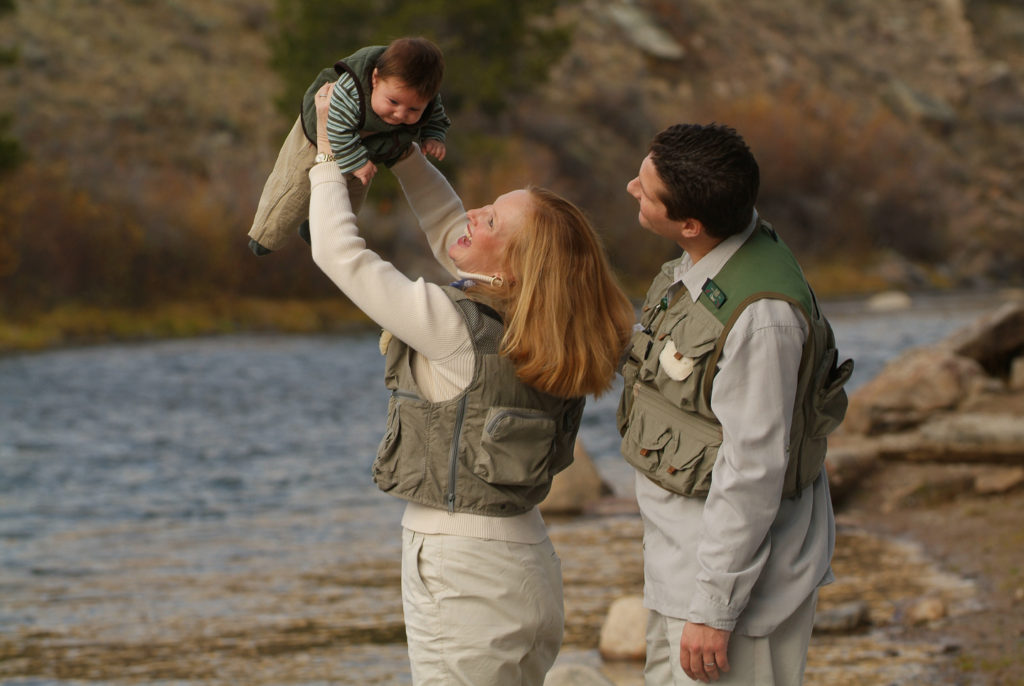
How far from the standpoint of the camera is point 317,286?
3291 cm

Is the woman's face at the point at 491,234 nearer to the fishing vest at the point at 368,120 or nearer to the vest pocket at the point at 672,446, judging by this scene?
the fishing vest at the point at 368,120

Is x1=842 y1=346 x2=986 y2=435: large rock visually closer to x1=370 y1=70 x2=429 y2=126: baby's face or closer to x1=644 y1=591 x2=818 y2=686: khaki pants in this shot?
x1=644 y1=591 x2=818 y2=686: khaki pants

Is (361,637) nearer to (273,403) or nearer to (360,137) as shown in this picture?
(360,137)

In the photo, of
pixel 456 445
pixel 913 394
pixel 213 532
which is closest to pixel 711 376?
pixel 456 445

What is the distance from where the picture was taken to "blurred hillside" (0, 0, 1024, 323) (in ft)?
103

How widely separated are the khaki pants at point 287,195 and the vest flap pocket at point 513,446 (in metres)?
0.62

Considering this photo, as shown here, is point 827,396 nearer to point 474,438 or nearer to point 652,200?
point 652,200

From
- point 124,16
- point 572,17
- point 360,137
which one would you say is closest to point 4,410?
point 360,137

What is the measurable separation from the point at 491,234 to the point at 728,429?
2.17ft

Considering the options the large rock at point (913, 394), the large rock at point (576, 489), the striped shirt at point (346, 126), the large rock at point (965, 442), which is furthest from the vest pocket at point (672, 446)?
the large rock at point (913, 394)

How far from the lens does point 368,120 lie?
3115 mm

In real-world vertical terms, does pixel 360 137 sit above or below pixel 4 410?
above

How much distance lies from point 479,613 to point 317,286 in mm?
30432

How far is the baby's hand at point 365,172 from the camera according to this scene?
296 cm
